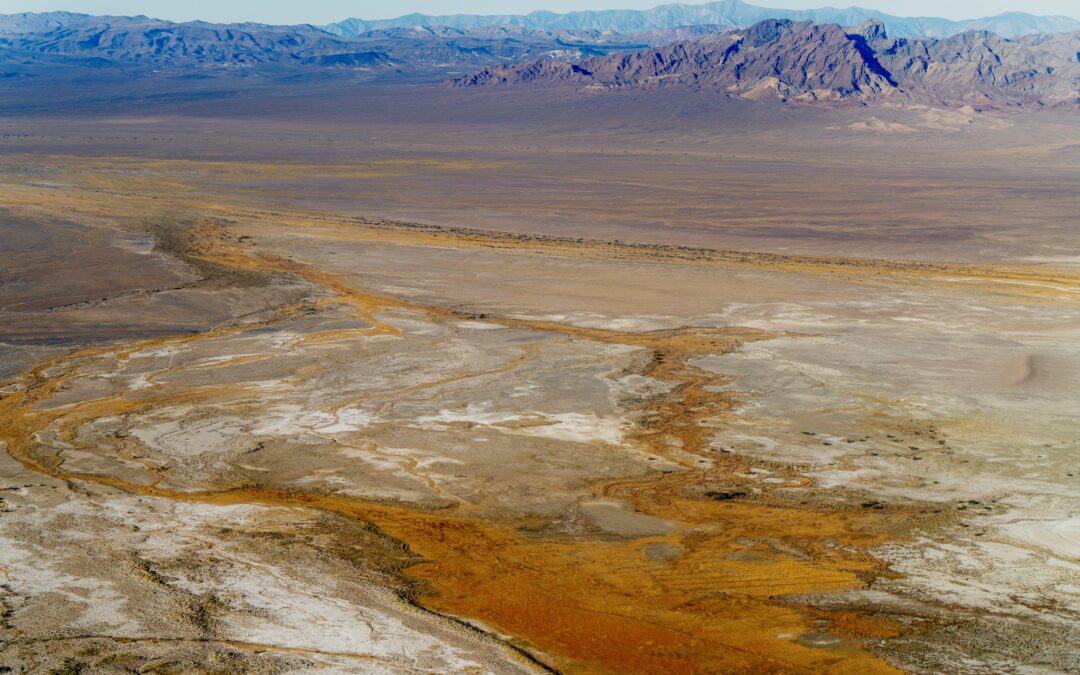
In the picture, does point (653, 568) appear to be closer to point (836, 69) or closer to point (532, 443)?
point (532, 443)

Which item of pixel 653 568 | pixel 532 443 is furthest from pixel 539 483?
pixel 653 568

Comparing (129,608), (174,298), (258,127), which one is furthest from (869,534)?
(258,127)

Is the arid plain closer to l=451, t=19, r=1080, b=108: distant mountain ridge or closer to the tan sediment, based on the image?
the tan sediment

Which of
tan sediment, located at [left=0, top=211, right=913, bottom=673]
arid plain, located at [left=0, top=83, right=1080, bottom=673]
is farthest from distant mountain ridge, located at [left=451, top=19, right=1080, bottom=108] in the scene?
tan sediment, located at [left=0, top=211, right=913, bottom=673]

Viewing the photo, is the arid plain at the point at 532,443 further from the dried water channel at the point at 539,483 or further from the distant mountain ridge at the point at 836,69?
the distant mountain ridge at the point at 836,69

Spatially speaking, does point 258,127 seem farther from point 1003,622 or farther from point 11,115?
point 1003,622

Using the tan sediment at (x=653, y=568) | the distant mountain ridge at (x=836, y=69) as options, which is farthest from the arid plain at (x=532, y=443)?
the distant mountain ridge at (x=836, y=69)
